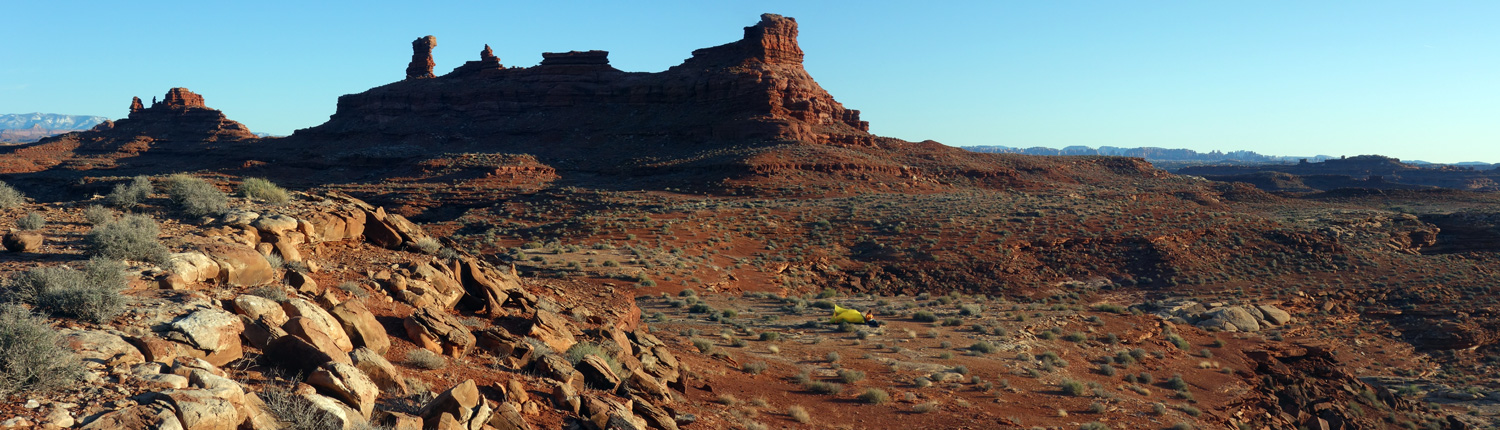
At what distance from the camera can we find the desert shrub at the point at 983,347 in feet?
58.5

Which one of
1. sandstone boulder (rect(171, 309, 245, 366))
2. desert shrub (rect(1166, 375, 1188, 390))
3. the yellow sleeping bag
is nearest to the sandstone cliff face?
the yellow sleeping bag

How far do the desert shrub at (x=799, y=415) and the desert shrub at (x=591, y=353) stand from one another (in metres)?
2.61

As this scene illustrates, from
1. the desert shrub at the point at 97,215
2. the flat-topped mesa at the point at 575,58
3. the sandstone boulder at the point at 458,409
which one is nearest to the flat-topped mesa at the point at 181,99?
the flat-topped mesa at the point at 575,58

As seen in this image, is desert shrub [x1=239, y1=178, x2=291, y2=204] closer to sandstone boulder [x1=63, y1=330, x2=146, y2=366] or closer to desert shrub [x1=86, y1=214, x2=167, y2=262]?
desert shrub [x1=86, y1=214, x2=167, y2=262]


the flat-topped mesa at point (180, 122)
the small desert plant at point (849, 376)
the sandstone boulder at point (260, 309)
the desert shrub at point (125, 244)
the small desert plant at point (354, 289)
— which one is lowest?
the small desert plant at point (849, 376)

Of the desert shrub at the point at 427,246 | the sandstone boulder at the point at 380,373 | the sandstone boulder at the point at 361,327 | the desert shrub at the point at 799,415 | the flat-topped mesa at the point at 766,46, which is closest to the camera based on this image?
the sandstone boulder at the point at 380,373

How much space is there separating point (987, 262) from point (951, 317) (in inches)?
449

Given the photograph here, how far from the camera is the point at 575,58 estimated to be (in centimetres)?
8275

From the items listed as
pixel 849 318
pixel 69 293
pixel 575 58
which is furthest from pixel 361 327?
pixel 575 58

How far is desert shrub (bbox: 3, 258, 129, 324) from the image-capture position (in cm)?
725

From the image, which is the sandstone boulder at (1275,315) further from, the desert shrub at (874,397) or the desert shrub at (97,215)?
the desert shrub at (97,215)

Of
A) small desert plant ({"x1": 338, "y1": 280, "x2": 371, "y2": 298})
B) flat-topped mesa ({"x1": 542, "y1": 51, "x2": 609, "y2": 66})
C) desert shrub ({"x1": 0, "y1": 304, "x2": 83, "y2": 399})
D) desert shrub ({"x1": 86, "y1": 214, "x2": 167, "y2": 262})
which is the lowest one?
small desert plant ({"x1": 338, "y1": 280, "x2": 371, "y2": 298})

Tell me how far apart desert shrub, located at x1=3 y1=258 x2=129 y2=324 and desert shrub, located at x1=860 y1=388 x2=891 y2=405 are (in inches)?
390

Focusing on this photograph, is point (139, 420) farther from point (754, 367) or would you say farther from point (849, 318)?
point (849, 318)
